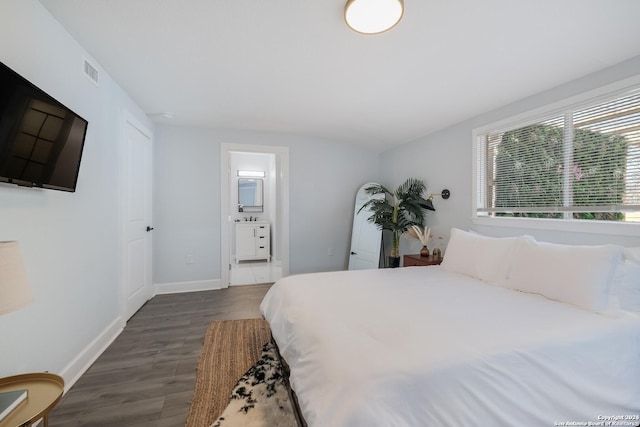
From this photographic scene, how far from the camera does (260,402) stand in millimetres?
1649

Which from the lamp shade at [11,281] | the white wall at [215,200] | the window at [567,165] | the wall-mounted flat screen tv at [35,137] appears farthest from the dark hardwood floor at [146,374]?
the window at [567,165]

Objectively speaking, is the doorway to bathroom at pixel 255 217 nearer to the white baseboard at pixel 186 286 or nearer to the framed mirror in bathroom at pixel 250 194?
the framed mirror in bathroom at pixel 250 194

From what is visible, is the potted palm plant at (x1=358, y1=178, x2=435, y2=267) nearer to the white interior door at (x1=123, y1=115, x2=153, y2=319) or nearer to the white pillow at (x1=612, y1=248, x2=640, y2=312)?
the white pillow at (x1=612, y1=248, x2=640, y2=312)

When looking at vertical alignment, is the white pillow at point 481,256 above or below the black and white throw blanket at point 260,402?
above

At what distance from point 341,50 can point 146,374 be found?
8.91 ft

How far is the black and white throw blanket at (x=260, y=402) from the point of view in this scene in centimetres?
150

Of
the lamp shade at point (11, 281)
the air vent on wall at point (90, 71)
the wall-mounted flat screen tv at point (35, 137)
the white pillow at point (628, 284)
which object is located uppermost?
the air vent on wall at point (90, 71)

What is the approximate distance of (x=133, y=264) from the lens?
303 centimetres

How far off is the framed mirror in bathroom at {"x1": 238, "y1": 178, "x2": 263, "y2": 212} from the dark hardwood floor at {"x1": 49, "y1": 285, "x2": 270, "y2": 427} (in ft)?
11.3

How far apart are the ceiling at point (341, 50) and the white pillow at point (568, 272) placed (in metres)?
1.35

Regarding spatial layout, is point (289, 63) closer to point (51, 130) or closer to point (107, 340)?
point (51, 130)

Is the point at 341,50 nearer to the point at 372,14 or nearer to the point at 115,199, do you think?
the point at 372,14

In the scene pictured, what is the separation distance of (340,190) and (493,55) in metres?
2.95

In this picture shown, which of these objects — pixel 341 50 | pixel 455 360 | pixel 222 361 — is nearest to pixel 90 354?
pixel 222 361
